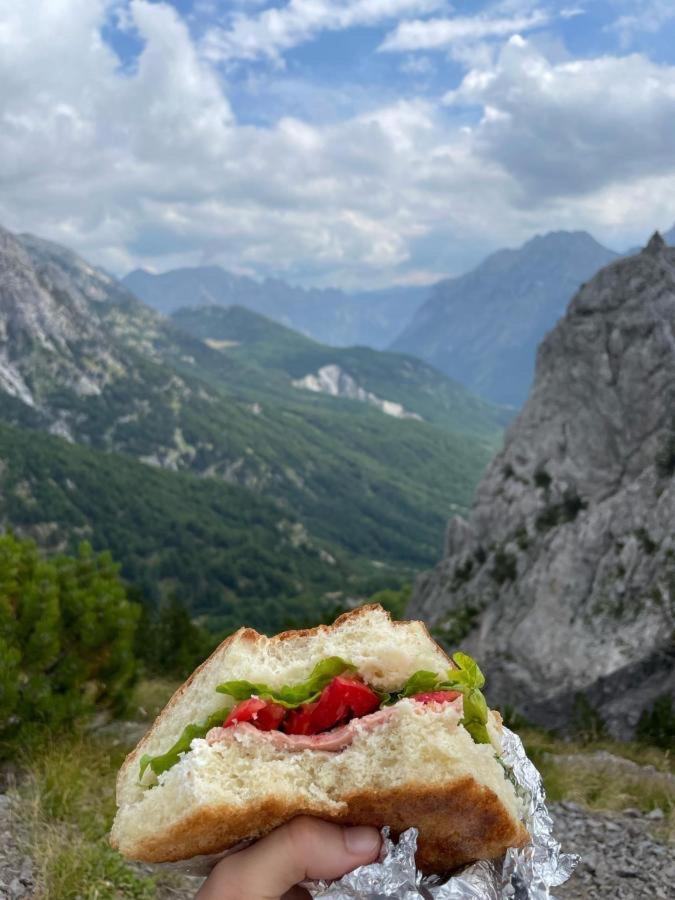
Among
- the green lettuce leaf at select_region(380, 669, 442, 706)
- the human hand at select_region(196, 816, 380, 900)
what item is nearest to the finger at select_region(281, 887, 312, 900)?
the human hand at select_region(196, 816, 380, 900)

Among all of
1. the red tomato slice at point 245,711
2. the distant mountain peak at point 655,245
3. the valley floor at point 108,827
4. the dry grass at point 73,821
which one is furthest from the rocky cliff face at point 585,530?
the red tomato slice at point 245,711

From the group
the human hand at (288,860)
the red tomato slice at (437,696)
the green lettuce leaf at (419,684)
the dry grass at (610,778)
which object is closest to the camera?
the human hand at (288,860)

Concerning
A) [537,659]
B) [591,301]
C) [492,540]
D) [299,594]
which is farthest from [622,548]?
[299,594]

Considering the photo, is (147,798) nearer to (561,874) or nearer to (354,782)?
(354,782)

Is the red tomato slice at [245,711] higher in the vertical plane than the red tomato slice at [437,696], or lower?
lower

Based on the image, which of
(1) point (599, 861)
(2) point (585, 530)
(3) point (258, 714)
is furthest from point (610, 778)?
(2) point (585, 530)

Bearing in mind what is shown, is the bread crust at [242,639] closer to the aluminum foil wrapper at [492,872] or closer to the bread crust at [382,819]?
the bread crust at [382,819]

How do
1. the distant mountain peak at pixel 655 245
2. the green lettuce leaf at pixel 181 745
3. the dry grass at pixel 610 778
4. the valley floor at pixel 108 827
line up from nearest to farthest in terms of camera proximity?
the green lettuce leaf at pixel 181 745 < the valley floor at pixel 108 827 < the dry grass at pixel 610 778 < the distant mountain peak at pixel 655 245
